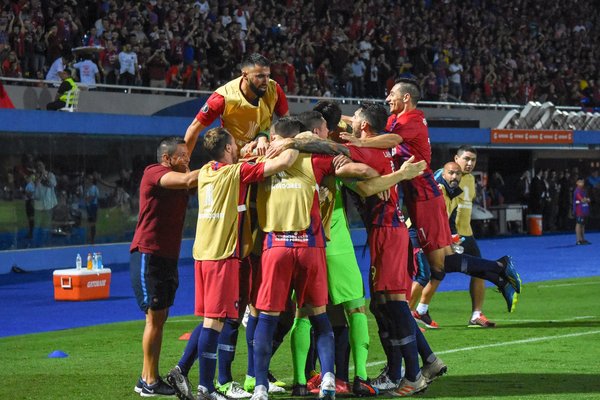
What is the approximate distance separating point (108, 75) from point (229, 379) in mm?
18999

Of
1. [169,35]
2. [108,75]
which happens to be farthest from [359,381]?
[169,35]

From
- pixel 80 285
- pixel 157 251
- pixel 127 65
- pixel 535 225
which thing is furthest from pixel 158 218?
pixel 535 225

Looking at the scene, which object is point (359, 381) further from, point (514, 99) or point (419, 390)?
point (514, 99)

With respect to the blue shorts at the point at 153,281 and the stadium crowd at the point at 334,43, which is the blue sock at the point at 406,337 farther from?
the stadium crowd at the point at 334,43

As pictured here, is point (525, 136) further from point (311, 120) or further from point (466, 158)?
point (311, 120)

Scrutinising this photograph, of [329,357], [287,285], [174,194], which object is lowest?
[329,357]

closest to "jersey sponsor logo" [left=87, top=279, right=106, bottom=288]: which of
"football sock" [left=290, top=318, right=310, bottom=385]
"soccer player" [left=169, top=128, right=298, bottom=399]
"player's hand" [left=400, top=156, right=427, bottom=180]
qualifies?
"soccer player" [left=169, top=128, right=298, bottom=399]

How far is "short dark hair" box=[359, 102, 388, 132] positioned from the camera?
9.20 meters

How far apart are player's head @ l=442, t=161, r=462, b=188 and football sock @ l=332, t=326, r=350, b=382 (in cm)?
546

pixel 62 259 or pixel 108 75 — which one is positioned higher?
pixel 108 75

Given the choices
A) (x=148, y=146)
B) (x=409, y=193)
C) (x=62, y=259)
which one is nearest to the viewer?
(x=409, y=193)

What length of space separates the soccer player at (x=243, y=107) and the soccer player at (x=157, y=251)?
0.64 metres

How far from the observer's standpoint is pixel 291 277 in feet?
27.4

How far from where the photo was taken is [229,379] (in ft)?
28.9
